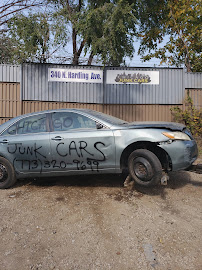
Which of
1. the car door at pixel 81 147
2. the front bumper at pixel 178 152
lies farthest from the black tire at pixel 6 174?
the front bumper at pixel 178 152

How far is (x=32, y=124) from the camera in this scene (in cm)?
444

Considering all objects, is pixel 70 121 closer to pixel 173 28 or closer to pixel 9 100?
pixel 9 100

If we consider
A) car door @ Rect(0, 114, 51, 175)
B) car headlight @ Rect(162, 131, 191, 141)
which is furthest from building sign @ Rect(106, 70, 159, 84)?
car headlight @ Rect(162, 131, 191, 141)

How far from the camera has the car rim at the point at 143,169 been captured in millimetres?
3627

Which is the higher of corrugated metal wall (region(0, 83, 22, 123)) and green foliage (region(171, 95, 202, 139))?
corrugated metal wall (region(0, 83, 22, 123))

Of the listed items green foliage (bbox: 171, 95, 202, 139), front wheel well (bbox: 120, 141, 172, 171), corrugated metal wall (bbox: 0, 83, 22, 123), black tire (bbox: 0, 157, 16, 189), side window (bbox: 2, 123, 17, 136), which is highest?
corrugated metal wall (bbox: 0, 83, 22, 123)

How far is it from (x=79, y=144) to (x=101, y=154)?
1.44 feet

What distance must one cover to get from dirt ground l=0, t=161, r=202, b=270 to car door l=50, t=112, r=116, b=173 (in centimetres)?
53

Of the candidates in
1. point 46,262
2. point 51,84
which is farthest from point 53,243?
point 51,84

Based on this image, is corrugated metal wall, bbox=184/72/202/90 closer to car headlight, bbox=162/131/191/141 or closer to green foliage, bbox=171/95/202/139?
green foliage, bbox=171/95/202/139

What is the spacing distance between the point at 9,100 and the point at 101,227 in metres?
8.87

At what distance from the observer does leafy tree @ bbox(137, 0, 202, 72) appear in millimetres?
13398

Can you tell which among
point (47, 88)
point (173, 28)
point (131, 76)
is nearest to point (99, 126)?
point (47, 88)

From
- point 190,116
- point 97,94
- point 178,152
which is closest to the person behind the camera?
point 178,152
